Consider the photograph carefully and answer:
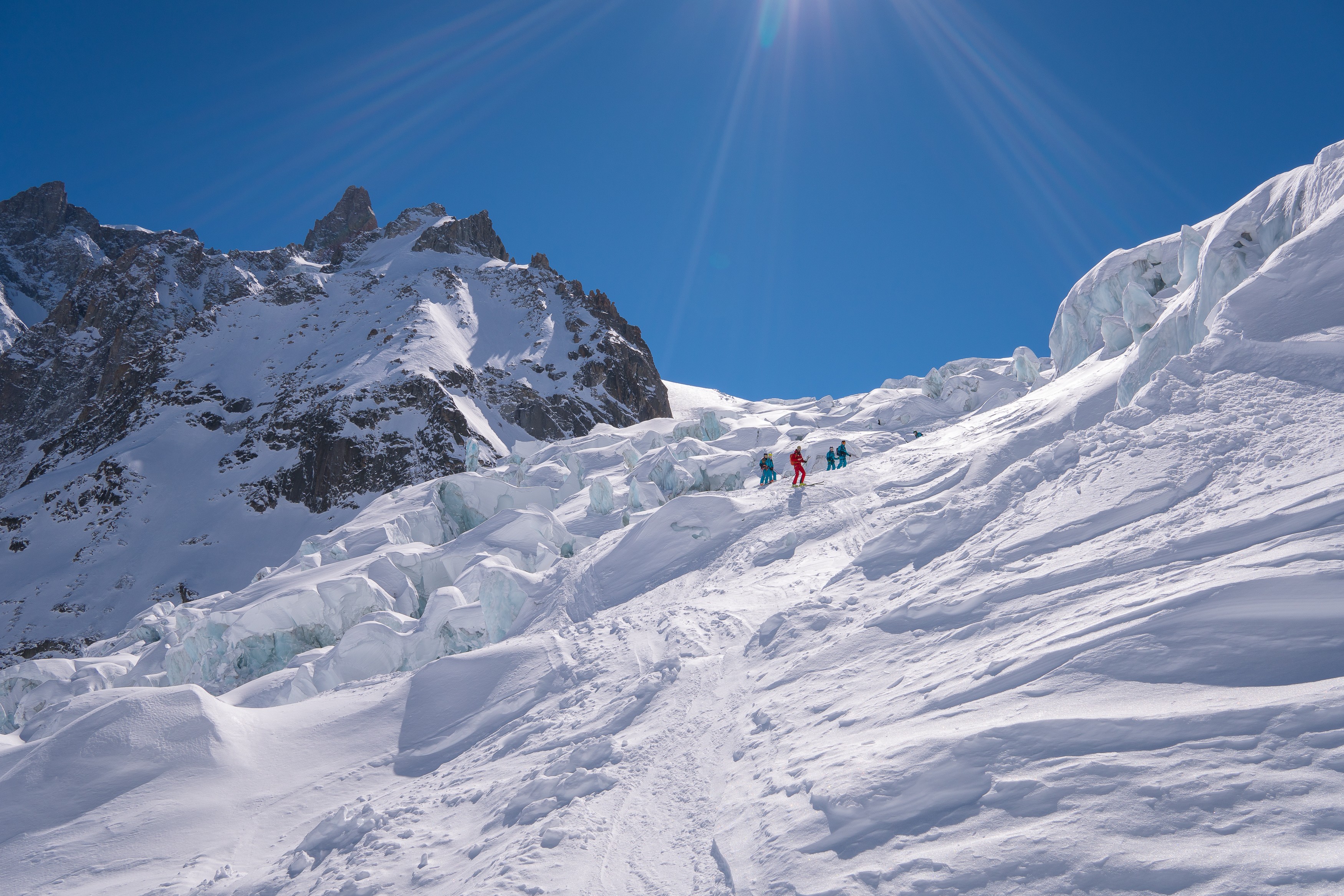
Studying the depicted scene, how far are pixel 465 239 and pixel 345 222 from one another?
62.2 meters

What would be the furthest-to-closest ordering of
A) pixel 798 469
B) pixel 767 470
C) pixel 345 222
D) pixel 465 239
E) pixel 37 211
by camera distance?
1. pixel 345 222
2. pixel 37 211
3. pixel 465 239
4. pixel 767 470
5. pixel 798 469

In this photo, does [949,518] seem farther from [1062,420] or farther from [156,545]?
[156,545]

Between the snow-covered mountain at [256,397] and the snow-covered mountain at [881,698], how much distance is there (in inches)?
1217

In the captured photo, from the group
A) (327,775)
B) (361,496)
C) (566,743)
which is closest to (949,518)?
(566,743)

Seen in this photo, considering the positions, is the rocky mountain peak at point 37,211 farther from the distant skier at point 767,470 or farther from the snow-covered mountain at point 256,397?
the distant skier at point 767,470

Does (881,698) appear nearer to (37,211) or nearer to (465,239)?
(465,239)

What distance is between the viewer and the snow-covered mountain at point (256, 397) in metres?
58.0

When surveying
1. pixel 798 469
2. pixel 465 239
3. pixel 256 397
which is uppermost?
pixel 465 239

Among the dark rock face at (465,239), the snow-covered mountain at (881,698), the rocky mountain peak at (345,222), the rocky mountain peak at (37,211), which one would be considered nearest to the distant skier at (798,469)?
the snow-covered mountain at (881,698)

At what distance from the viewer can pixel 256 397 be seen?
75062 millimetres

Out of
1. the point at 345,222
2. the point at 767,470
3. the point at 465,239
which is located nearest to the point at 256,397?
the point at 465,239

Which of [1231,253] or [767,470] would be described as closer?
[1231,253]

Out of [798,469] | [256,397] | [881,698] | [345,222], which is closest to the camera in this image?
[881,698]

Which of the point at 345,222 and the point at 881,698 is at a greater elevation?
the point at 345,222
